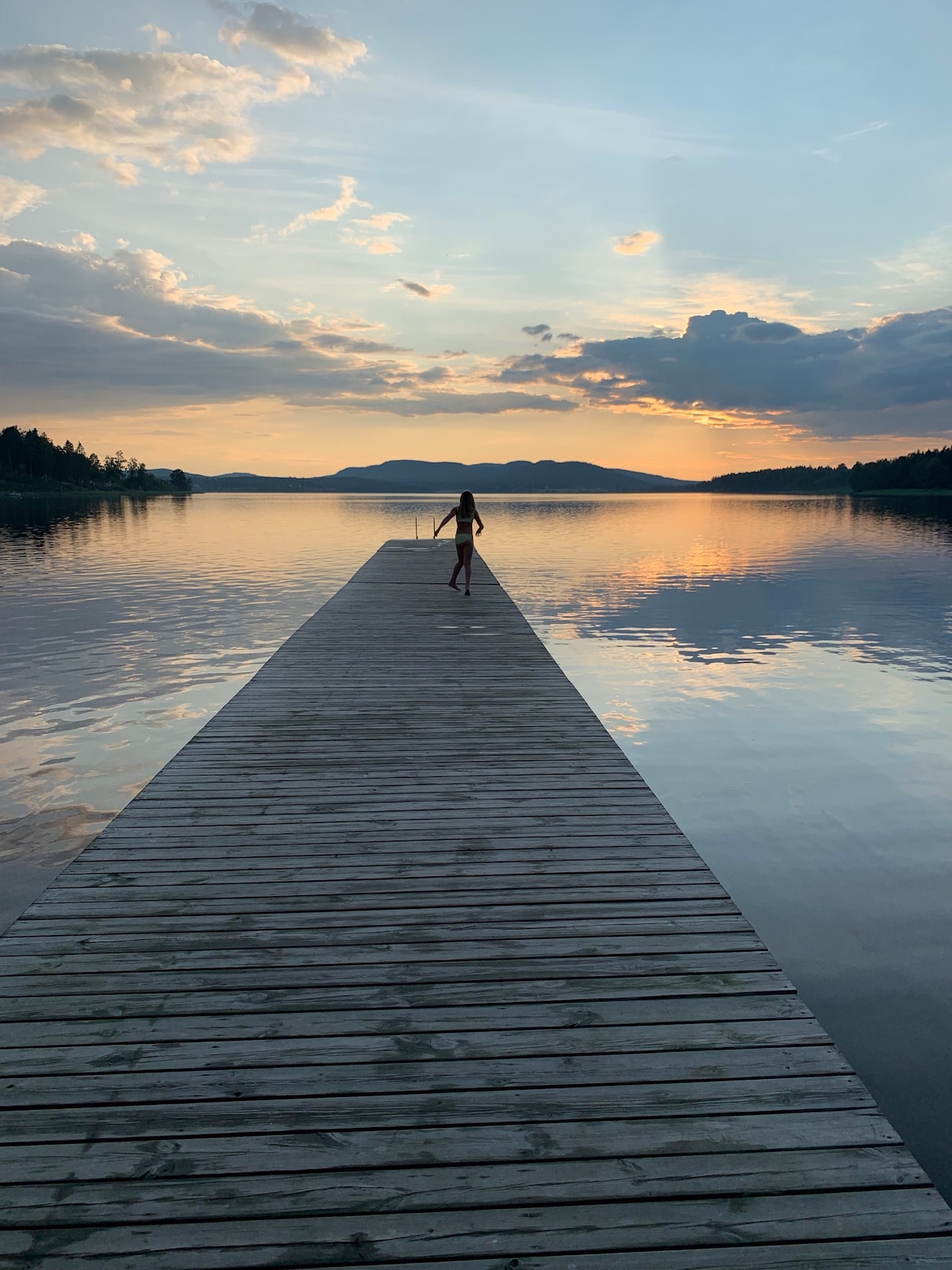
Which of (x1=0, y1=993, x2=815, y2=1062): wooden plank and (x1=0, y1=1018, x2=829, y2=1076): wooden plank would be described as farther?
(x1=0, y1=993, x2=815, y2=1062): wooden plank

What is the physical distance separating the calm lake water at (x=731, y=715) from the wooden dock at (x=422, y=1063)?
64.7 inches

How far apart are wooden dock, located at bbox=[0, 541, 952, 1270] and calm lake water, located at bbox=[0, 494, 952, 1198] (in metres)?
1.64

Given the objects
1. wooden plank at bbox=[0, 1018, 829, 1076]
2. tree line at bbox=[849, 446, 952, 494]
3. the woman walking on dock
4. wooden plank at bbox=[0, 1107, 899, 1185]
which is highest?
tree line at bbox=[849, 446, 952, 494]

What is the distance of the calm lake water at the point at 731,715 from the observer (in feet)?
18.4

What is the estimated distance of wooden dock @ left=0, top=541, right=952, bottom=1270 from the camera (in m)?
2.35

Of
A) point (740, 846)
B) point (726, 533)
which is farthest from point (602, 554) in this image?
point (740, 846)

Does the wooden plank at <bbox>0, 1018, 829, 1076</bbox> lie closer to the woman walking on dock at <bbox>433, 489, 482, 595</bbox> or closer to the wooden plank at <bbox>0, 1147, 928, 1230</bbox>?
the wooden plank at <bbox>0, 1147, 928, 1230</bbox>

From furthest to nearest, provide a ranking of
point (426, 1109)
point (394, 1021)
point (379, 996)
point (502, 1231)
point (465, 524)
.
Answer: point (465, 524)
point (379, 996)
point (394, 1021)
point (426, 1109)
point (502, 1231)

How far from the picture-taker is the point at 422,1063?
301cm

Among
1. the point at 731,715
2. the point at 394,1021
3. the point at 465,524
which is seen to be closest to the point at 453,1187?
the point at 394,1021

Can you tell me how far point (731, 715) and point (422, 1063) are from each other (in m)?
9.77

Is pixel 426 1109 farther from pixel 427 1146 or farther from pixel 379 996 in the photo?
pixel 379 996

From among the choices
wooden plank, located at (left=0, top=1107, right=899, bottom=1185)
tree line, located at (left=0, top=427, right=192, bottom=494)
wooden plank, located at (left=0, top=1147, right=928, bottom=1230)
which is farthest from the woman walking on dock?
tree line, located at (left=0, top=427, right=192, bottom=494)

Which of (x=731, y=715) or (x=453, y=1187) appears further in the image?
(x=731, y=715)
